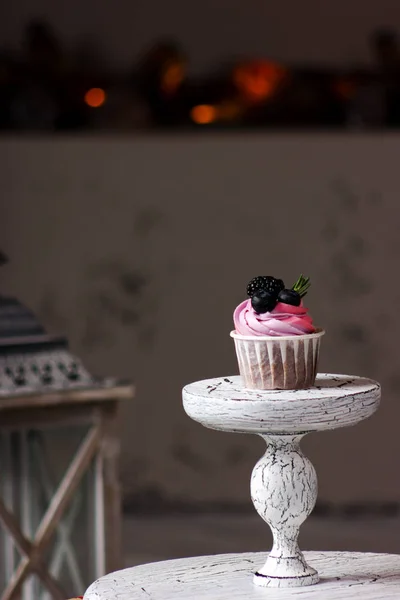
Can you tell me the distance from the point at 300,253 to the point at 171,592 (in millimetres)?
2644

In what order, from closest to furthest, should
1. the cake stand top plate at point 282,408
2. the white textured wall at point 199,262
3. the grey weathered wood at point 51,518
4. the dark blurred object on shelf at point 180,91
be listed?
the cake stand top plate at point 282,408, the grey weathered wood at point 51,518, the white textured wall at point 199,262, the dark blurred object on shelf at point 180,91

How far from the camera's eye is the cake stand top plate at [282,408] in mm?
1100

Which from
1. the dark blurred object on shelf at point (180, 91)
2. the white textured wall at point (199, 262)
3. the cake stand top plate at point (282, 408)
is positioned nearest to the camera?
the cake stand top plate at point (282, 408)

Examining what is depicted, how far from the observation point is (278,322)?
1.17m

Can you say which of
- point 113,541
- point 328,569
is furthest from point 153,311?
point 328,569

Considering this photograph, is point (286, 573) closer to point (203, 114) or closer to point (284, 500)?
point (284, 500)

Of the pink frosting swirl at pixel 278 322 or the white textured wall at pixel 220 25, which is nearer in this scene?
the pink frosting swirl at pixel 278 322

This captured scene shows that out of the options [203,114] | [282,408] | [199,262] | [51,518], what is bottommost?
[51,518]

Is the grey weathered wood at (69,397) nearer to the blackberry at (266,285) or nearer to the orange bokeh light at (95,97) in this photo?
the blackberry at (266,285)

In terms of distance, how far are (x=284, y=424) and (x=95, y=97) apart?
3007mm

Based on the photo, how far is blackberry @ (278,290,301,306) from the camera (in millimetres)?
1184

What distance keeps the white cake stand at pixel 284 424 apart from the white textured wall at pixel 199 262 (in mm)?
2501

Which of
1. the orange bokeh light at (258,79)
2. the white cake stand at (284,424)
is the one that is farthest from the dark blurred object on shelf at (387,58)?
the white cake stand at (284,424)

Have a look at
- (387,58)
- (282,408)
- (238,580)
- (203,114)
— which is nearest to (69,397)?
(238,580)
